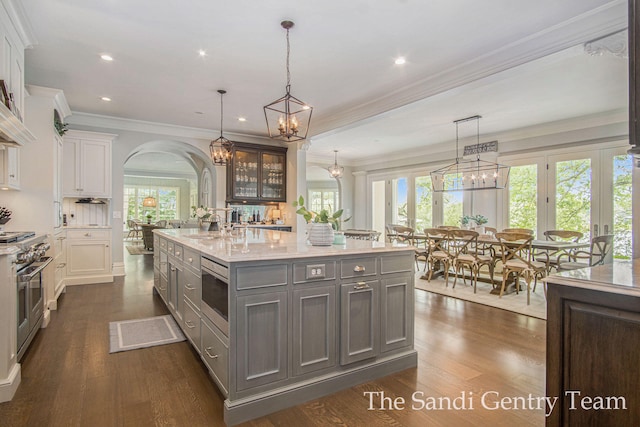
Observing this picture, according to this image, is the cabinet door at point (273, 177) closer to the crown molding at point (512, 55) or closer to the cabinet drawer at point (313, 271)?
the crown molding at point (512, 55)

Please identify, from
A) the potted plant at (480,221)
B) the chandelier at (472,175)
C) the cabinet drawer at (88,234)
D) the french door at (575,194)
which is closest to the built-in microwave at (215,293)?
the cabinet drawer at (88,234)

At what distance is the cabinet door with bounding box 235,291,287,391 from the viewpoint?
6.43 ft

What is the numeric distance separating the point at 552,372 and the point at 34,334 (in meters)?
3.96

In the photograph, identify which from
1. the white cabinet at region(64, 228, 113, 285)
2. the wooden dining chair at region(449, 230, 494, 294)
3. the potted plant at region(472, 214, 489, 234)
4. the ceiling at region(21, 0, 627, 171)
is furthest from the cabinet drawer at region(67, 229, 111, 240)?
the potted plant at region(472, 214, 489, 234)

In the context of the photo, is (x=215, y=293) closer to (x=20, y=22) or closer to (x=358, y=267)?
(x=358, y=267)

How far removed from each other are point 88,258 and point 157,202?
29.5ft

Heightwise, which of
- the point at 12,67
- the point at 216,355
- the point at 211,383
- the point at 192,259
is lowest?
the point at 211,383

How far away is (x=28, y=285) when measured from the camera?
275cm

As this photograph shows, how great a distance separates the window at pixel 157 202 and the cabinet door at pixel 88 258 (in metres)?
8.77

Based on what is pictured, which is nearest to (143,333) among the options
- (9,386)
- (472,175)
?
(9,386)

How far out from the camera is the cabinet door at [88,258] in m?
5.25

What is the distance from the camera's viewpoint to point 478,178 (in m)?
6.83

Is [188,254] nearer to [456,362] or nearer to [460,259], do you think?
[456,362]

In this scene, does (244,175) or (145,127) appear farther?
(244,175)
